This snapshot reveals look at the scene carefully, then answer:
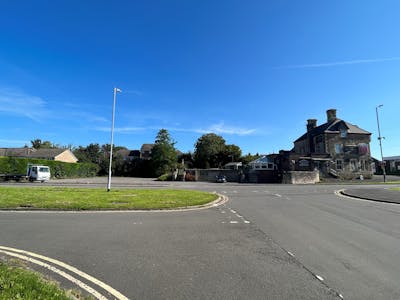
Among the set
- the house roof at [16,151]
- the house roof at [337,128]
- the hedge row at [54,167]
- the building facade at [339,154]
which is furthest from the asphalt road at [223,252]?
the house roof at [16,151]

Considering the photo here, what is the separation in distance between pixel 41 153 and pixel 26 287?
3133 inches

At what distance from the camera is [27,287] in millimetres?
3553

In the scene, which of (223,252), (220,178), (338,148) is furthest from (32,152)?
(223,252)

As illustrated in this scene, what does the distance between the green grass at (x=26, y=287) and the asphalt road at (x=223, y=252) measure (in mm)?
823

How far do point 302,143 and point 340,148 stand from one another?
1186 cm

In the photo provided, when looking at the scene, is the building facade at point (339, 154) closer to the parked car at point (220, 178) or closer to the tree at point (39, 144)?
the parked car at point (220, 178)

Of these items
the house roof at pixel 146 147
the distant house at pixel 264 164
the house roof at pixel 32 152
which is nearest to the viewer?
the distant house at pixel 264 164

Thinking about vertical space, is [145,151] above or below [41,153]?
above

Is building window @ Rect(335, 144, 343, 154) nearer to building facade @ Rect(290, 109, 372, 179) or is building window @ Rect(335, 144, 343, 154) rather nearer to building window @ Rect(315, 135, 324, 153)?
building facade @ Rect(290, 109, 372, 179)

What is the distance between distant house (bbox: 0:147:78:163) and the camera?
68875mm

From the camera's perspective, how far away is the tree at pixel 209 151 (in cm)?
7919

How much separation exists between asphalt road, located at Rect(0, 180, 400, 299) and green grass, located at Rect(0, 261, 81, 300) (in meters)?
0.82

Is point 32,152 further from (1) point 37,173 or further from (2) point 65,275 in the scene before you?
(2) point 65,275

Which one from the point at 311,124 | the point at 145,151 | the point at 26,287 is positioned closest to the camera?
the point at 26,287
